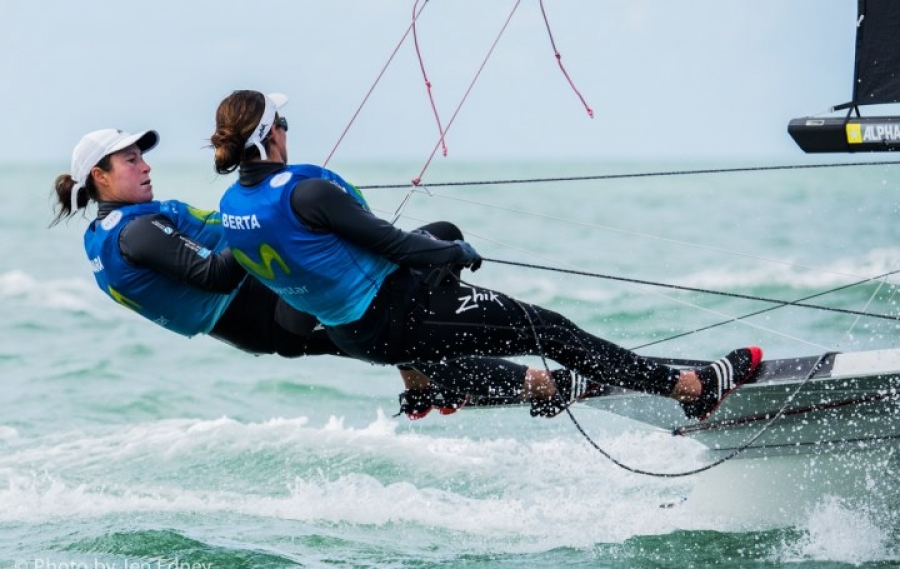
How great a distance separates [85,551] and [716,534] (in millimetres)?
2333

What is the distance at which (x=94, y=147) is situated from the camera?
174 inches

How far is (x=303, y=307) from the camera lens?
4281 mm

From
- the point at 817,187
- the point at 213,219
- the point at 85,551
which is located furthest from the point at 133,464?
the point at 817,187

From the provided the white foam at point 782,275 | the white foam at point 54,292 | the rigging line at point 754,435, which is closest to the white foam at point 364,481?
the rigging line at point 754,435

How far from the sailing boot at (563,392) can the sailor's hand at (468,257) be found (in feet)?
2.30

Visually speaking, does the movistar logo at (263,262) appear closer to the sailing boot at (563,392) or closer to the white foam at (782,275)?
the sailing boot at (563,392)

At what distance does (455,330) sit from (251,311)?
0.73 m

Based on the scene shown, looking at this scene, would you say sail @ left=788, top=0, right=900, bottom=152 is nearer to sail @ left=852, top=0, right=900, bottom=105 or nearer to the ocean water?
sail @ left=852, top=0, right=900, bottom=105

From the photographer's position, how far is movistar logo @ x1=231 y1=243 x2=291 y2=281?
4113mm

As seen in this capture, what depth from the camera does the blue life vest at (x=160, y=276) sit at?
4.38 metres

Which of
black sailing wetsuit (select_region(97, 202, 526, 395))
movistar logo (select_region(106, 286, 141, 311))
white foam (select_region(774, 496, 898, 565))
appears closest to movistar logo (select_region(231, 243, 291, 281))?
black sailing wetsuit (select_region(97, 202, 526, 395))

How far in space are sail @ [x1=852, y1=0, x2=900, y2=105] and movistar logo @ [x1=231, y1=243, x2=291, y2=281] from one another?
192 cm

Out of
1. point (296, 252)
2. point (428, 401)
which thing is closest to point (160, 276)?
point (296, 252)

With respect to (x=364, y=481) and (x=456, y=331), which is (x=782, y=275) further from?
(x=456, y=331)
